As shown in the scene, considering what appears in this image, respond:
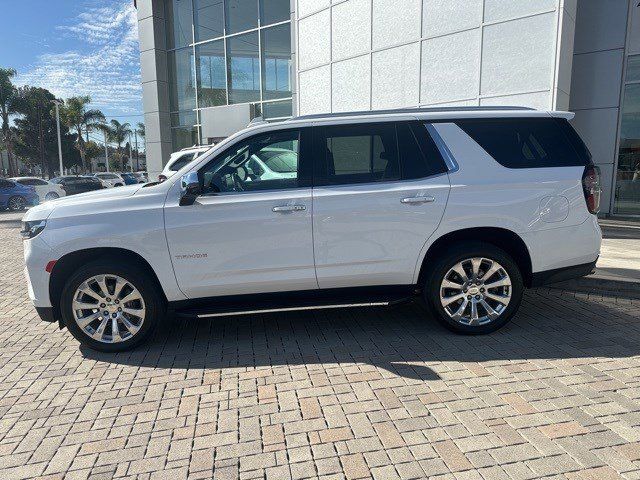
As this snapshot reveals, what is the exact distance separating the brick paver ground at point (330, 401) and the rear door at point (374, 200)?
73cm

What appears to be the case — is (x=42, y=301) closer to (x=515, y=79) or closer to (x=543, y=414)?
(x=543, y=414)

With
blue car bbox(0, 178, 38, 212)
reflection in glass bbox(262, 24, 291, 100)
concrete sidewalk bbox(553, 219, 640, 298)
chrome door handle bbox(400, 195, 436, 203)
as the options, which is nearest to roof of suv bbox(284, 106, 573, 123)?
chrome door handle bbox(400, 195, 436, 203)

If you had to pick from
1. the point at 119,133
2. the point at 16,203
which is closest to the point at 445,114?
the point at 16,203

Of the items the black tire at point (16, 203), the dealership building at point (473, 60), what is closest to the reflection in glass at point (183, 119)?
the dealership building at point (473, 60)

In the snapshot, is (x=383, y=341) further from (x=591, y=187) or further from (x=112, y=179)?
(x=112, y=179)

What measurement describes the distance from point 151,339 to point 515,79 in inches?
388

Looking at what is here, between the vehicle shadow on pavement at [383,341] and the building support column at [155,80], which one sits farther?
the building support column at [155,80]

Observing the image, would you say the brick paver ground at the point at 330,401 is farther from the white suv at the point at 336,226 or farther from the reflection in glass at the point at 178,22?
the reflection in glass at the point at 178,22

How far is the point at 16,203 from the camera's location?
67.6 feet

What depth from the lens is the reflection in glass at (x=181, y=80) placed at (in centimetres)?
2217

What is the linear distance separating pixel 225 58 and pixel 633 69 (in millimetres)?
14818

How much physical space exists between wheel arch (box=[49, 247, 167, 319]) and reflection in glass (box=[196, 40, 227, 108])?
17210 mm

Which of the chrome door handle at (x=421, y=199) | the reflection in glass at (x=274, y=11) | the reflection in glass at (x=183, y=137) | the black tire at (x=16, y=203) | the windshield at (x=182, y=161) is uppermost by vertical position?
the reflection in glass at (x=274, y=11)

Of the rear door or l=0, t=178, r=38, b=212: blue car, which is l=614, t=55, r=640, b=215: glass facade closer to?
the rear door
